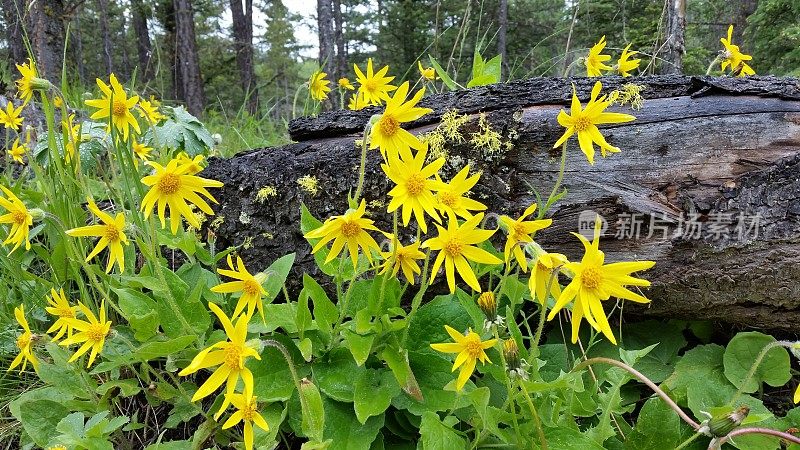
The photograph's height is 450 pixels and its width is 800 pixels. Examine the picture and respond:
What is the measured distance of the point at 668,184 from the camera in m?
1.79

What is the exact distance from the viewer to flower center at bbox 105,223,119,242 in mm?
1441

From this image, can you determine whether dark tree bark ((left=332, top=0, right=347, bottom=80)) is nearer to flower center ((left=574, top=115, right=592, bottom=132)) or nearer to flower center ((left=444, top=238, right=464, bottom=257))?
flower center ((left=574, top=115, right=592, bottom=132))

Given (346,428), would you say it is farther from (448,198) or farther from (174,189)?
(174,189)

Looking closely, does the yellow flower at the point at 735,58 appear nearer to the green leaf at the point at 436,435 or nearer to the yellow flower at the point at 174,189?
the green leaf at the point at 436,435

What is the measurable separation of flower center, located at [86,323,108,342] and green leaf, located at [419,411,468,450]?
0.90 m

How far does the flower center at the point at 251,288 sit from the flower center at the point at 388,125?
495 millimetres

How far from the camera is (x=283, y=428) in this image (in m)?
1.48

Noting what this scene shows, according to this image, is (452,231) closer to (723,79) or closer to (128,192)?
(128,192)

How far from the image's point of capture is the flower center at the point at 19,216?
59.6 inches

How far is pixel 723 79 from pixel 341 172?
1.43 metres

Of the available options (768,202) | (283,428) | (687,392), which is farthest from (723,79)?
(283,428)

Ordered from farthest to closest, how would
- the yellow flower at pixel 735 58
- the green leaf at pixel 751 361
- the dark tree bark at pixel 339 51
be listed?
Answer: the dark tree bark at pixel 339 51, the yellow flower at pixel 735 58, the green leaf at pixel 751 361

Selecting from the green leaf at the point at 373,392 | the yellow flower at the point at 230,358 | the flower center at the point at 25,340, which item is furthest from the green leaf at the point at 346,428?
the flower center at the point at 25,340

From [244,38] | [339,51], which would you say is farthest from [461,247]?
[244,38]
